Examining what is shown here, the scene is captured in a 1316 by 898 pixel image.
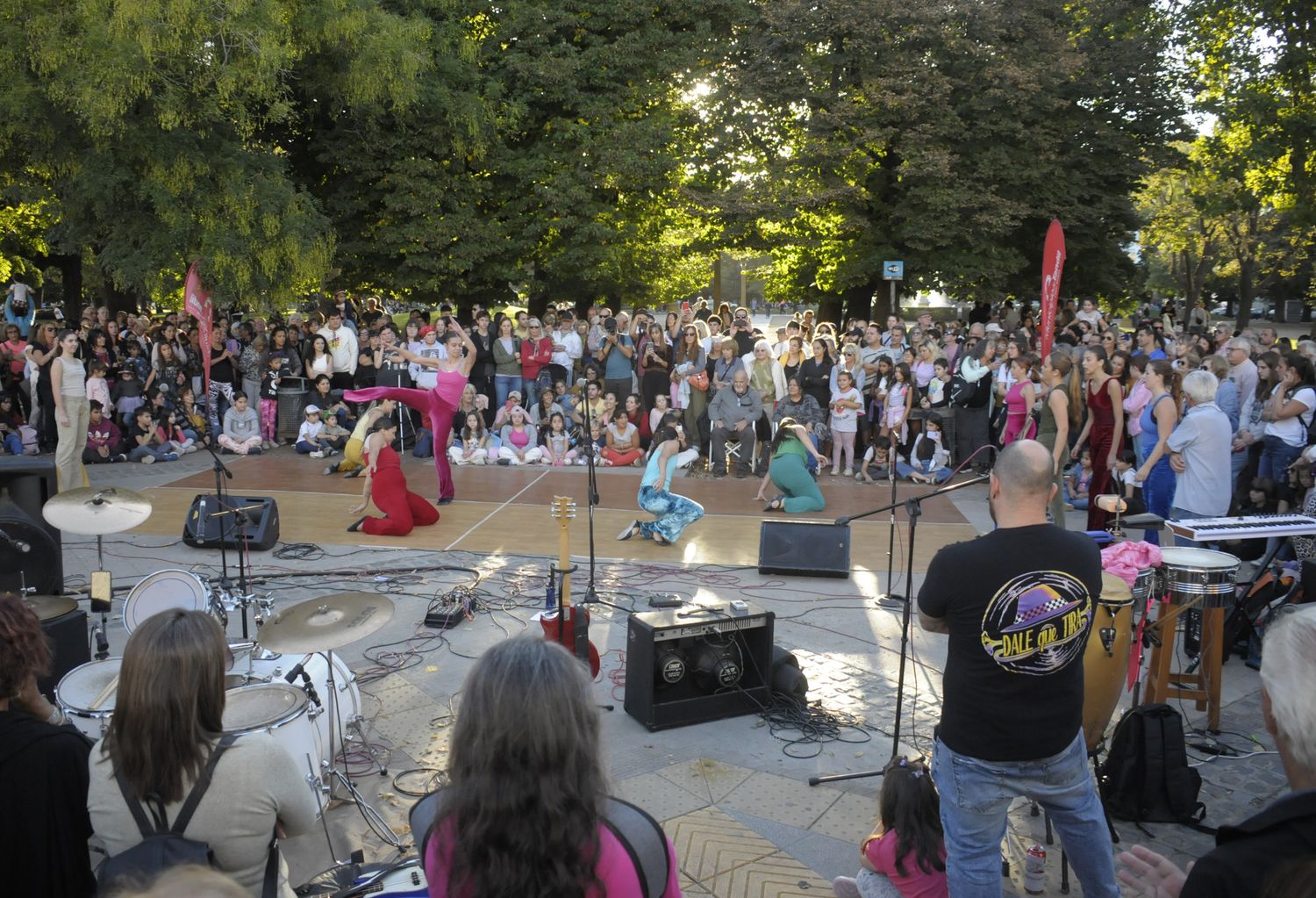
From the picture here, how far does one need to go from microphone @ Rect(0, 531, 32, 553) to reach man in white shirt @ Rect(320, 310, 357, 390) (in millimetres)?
9004

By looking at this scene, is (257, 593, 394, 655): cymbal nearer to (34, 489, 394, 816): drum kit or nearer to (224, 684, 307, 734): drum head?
(34, 489, 394, 816): drum kit

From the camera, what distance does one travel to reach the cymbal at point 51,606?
5.76 m

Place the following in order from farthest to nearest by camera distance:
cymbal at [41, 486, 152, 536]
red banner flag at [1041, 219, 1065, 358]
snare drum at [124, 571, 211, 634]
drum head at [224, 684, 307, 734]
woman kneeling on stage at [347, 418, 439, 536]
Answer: woman kneeling on stage at [347, 418, 439, 536] → red banner flag at [1041, 219, 1065, 358] → cymbal at [41, 486, 152, 536] → snare drum at [124, 571, 211, 634] → drum head at [224, 684, 307, 734]

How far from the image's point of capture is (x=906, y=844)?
4.01m

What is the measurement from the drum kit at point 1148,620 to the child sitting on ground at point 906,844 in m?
1.26

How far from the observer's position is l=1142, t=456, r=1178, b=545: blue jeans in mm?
8680

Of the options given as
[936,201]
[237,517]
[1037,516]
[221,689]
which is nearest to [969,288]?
[936,201]

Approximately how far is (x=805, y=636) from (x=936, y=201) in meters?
14.9

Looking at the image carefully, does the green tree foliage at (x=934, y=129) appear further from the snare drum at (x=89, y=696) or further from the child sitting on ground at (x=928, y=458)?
the snare drum at (x=89, y=696)

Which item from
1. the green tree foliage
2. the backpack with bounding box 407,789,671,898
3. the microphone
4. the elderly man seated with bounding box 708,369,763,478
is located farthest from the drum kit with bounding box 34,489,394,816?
the green tree foliage

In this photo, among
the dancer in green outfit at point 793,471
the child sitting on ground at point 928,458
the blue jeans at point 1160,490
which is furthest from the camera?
the child sitting on ground at point 928,458

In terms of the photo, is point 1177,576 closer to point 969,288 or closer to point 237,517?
point 237,517

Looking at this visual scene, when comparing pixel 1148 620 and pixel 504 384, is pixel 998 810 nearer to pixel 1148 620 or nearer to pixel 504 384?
pixel 1148 620

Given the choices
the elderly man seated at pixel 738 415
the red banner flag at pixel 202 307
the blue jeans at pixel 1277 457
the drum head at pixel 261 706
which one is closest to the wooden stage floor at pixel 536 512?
the elderly man seated at pixel 738 415
